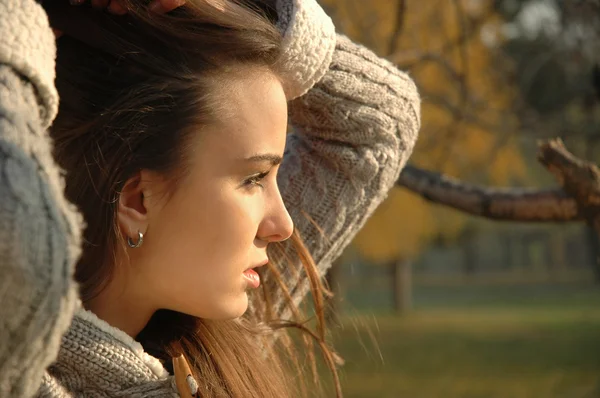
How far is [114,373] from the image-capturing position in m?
1.72

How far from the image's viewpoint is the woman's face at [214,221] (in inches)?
69.2

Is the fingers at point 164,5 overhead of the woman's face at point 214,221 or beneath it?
overhead

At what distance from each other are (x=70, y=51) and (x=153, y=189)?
0.97 feet

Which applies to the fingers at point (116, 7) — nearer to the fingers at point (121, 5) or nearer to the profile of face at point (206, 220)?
the fingers at point (121, 5)

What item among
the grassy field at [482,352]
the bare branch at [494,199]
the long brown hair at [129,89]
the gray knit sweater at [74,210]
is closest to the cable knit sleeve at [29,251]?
the gray knit sweater at [74,210]

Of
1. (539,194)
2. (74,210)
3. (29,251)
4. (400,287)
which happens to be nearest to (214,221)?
(74,210)

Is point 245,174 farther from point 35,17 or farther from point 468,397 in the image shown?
point 468,397

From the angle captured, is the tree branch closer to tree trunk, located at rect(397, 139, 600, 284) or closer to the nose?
tree trunk, located at rect(397, 139, 600, 284)

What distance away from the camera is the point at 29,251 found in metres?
1.09

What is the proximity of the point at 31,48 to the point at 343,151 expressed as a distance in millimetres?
1152

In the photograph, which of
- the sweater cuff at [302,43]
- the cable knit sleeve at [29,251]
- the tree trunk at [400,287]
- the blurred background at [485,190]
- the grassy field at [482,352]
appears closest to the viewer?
the cable knit sleeve at [29,251]

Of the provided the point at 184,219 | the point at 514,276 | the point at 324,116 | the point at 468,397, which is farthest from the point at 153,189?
the point at 514,276

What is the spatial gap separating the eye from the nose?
5cm

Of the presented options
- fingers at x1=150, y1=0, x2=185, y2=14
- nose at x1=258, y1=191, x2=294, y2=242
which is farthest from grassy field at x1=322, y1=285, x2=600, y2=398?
fingers at x1=150, y1=0, x2=185, y2=14
